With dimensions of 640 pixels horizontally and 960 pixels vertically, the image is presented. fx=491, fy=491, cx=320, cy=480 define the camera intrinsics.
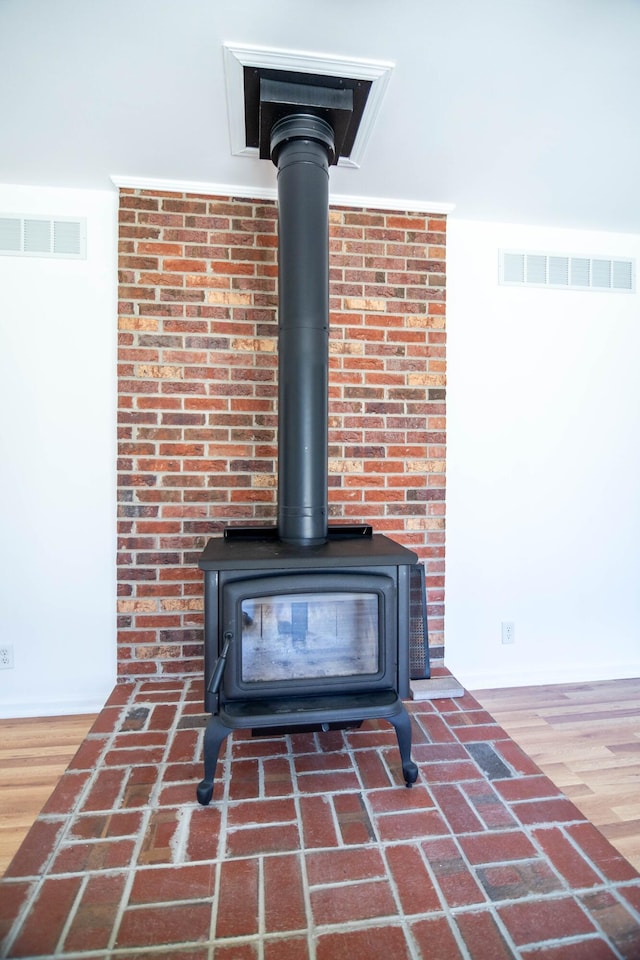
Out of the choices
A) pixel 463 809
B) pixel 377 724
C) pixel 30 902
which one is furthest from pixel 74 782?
pixel 463 809

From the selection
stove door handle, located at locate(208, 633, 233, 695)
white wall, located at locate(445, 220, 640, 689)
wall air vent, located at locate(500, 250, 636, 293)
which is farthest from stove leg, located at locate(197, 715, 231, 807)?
wall air vent, located at locate(500, 250, 636, 293)

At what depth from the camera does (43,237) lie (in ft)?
7.09

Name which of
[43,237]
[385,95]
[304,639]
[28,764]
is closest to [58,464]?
[43,237]

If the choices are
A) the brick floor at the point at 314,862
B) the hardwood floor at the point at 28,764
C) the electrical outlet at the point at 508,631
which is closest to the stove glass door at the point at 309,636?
the brick floor at the point at 314,862

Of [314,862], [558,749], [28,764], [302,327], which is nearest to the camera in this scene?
[314,862]

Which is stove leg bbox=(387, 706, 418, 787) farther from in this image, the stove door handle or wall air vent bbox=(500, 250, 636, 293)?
wall air vent bbox=(500, 250, 636, 293)

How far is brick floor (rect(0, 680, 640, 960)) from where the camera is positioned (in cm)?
106

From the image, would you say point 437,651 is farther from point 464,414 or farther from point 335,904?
point 335,904

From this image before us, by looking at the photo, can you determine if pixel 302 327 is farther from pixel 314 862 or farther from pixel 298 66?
pixel 314 862

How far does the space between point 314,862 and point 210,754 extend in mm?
402

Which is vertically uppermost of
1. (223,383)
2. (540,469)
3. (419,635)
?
(223,383)

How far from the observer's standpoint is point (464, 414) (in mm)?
2451

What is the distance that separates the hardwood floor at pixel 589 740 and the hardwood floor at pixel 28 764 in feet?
5.80

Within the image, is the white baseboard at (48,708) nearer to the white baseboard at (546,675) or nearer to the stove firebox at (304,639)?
the stove firebox at (304,639)
